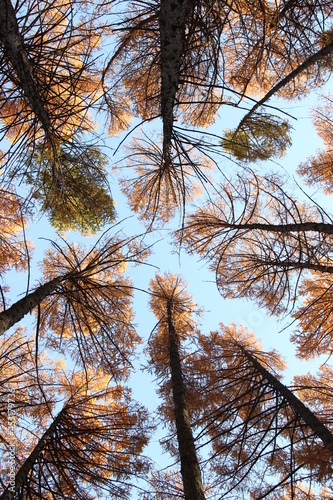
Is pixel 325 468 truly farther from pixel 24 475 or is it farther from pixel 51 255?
pixel 51 255

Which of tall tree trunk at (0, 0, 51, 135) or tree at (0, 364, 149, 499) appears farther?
tree at (0, 364, 149, 499)

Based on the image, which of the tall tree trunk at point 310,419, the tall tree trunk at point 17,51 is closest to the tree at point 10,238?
the tall tree trunk at point 17,51

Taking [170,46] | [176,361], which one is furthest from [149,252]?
[170,46]

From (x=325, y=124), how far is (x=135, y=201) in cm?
507

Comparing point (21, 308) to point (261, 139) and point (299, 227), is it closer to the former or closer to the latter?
point (299, 227)

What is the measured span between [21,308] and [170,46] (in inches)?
105

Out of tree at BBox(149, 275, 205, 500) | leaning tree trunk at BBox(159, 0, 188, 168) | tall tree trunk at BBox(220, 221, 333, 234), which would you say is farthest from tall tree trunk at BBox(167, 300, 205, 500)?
leaning tree trunk at BBox(159, 0, 188, 168)

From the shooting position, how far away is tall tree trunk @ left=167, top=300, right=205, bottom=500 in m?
4.25

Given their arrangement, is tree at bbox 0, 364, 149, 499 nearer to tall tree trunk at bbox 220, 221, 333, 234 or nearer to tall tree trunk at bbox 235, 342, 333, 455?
tall tree trunk at bbox 235, 342, 333, 455

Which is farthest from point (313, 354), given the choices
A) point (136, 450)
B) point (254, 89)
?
point (254, 89)

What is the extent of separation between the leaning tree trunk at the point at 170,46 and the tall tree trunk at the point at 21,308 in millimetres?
2144

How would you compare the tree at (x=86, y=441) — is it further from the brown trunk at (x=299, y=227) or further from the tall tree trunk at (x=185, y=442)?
the brown trunk at (x=299, y=227)

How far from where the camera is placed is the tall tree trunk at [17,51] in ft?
8.59

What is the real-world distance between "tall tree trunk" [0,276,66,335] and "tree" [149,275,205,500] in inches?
41.6
